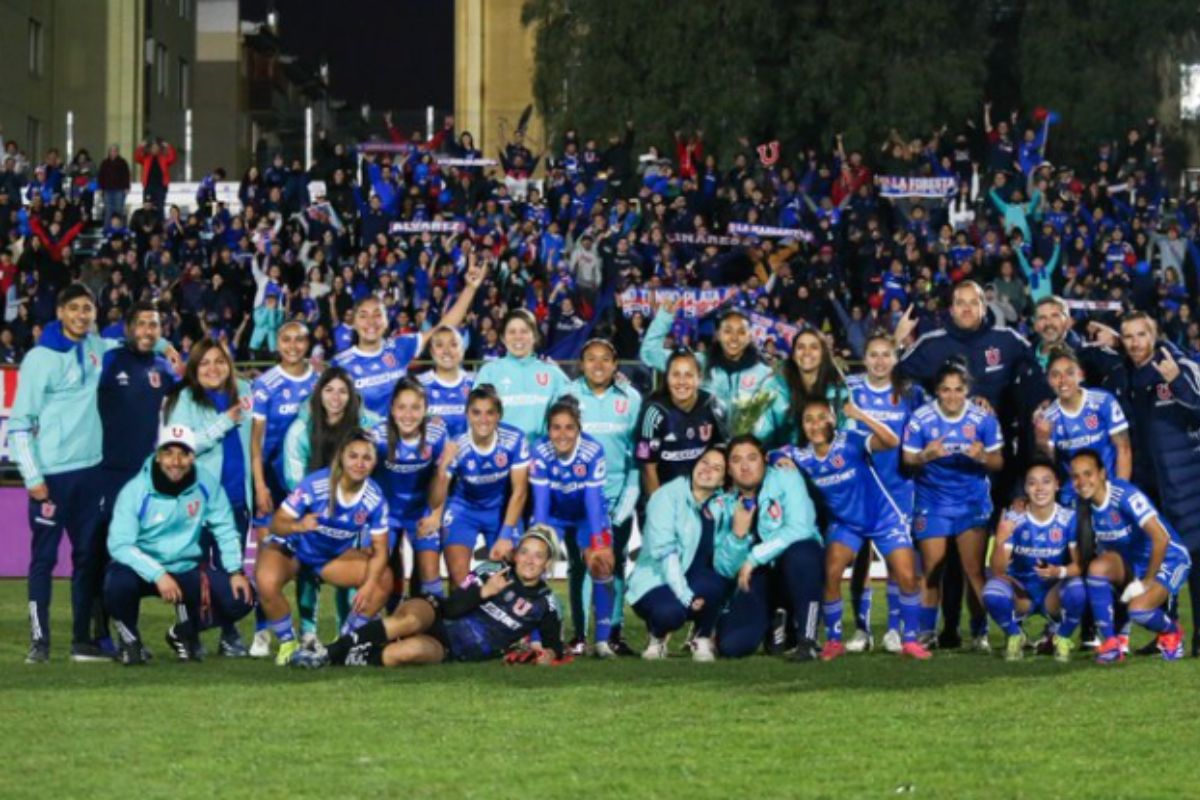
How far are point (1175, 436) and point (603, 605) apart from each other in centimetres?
352

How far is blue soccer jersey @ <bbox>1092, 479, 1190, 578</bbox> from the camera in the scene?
43.3ft

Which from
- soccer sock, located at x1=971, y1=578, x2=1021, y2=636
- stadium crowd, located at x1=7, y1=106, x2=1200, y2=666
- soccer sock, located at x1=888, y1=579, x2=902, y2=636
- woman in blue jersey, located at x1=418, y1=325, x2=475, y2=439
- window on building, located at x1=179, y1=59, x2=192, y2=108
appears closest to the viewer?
stadium crowd, located at x1=7, y1=106, x2=1200, y2=666

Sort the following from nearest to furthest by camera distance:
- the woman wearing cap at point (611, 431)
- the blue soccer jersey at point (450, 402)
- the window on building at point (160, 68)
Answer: the woman wearing cap at point (611, 431) → the blue soccer jersey at point (450, 402) → the window on building at point (160, 68)

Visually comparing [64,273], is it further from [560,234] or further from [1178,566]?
[1178,566]

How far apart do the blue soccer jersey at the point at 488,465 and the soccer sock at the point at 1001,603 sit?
2797 millimetres

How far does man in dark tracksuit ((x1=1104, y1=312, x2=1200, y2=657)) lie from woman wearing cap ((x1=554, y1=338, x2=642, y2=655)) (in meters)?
3.02

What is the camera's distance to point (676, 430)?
14.0 meters

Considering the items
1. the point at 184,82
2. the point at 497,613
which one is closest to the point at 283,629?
the point at 497,613

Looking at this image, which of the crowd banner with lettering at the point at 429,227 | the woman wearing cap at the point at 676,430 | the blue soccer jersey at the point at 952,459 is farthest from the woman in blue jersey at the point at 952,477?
the crowd banner with lettering at the point at 429,227

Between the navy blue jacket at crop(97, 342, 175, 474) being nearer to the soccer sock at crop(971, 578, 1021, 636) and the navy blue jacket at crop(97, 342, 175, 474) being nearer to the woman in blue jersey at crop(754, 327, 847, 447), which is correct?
the woman in blue jersey at crop(754, 327, 847, 447)

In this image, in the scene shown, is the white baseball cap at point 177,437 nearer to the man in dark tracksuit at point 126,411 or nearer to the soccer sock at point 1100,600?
the man in dark tracksuit at point 126,411

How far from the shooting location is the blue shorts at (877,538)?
13.8 m

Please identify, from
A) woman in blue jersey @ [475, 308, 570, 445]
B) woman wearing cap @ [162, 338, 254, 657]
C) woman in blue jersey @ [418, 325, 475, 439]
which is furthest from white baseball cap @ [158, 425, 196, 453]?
woman in blue jersey @ [475, 308, 570, 445]

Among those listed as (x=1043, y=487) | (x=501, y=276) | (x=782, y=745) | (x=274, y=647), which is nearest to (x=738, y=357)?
(x=1043, y=487)
